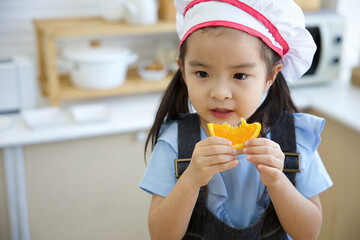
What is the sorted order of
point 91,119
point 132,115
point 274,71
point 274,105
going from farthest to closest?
point 132,115, point 91,119, point 274,105, point 274,71

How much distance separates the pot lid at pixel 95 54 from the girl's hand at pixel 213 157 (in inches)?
41.6

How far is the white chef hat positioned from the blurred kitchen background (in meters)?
0.89

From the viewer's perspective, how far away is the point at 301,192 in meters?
0.95

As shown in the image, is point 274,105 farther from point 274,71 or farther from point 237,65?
point 237,65

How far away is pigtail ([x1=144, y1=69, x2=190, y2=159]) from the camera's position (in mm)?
1008

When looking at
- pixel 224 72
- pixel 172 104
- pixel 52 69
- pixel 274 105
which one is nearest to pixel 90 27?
pixel 52 69

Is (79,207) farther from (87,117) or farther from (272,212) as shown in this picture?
(272,212)

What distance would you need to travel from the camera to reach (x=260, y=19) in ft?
2.69

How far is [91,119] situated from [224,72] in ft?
3.34

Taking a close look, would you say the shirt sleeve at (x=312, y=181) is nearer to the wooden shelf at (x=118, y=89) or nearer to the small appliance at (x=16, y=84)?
the wooden shelf at (x=118, y=89)

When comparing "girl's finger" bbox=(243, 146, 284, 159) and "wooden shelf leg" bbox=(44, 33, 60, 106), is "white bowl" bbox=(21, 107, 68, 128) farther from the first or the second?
"girl's finger" bbox=(243, 146, 284, 159)

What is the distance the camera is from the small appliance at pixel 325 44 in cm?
197

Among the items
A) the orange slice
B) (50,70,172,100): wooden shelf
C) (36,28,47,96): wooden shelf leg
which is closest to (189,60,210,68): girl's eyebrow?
the orange slice

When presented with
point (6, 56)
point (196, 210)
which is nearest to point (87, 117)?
point (6, 56)
